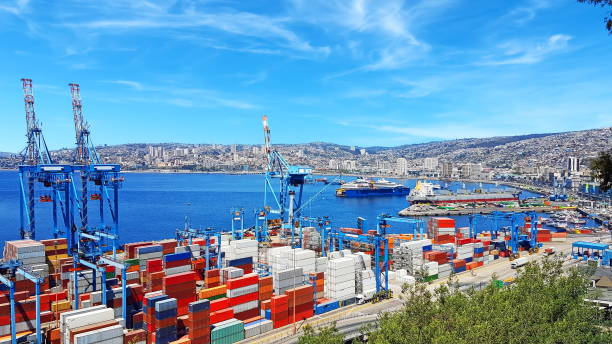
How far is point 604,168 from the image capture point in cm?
1018

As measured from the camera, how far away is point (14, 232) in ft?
209

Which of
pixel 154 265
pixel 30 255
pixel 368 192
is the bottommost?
pixel 368 192

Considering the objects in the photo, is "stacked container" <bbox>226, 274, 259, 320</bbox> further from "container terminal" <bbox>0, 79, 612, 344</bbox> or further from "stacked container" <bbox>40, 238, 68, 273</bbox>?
"stacked container" <bbox>40, 238, 68, 273</bbox>

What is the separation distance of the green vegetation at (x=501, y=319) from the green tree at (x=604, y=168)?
22.5 feet

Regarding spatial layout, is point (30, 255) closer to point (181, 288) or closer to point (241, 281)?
point (181, 288)

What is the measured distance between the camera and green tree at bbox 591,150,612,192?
10.2 metres

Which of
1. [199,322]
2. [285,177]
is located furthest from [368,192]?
[199,322]

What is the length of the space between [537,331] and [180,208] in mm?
84580

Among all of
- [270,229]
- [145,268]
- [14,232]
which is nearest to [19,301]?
[145,268]

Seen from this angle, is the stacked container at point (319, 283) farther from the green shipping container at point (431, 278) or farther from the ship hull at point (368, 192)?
the ship hull at point (368, 192)

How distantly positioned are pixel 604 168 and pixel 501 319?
868 cm

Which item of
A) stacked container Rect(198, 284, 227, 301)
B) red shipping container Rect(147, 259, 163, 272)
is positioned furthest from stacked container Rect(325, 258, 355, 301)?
red shipping container Rect(147, 259, 163, 272)

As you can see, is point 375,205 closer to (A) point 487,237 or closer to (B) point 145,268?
(A) point 487,237

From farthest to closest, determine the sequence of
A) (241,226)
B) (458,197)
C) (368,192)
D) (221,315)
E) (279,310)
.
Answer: (368,192) < (458,197) < (241,226) < (279,310) < (221,315)
